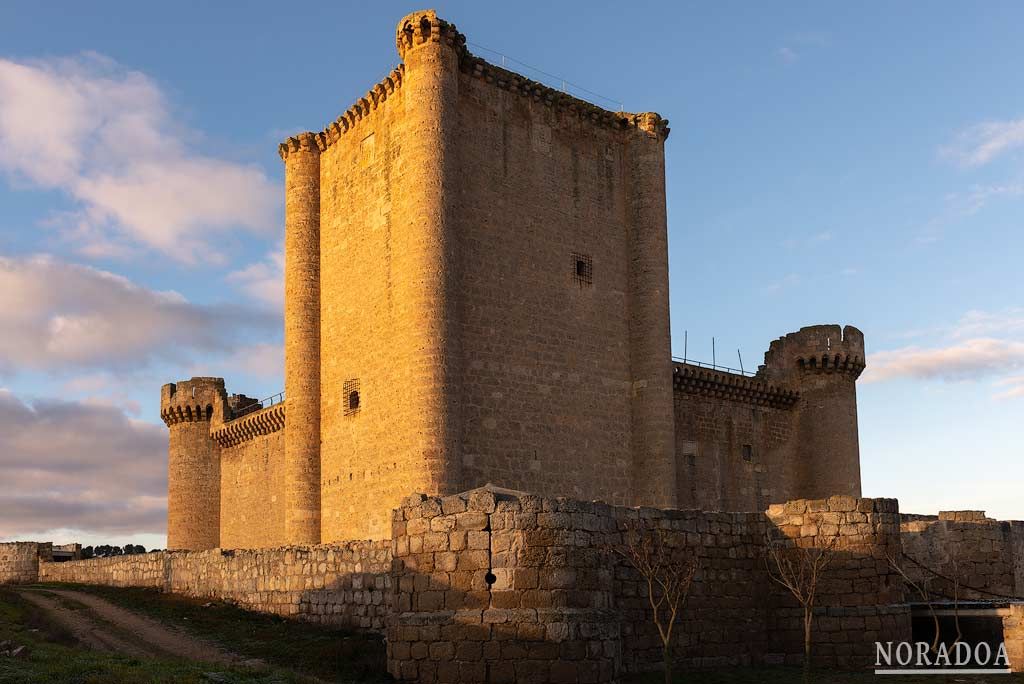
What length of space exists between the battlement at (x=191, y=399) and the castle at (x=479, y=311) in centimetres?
1119

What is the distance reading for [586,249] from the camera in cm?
2650

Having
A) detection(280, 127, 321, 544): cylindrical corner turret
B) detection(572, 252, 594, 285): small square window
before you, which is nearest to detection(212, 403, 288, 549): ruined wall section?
detection(280, 127, 321, 544): cylindrical corner turret

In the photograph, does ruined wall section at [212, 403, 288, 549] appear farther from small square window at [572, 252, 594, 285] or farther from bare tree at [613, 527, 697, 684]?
bare tree at [613, 527, 697, 684]

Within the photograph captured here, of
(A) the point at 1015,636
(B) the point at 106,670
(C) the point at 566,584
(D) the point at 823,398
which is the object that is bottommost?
(A) the point at 1015,636

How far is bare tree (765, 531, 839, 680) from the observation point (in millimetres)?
15805

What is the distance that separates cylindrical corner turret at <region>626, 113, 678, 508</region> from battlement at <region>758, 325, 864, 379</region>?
8.00m

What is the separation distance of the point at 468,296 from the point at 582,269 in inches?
148

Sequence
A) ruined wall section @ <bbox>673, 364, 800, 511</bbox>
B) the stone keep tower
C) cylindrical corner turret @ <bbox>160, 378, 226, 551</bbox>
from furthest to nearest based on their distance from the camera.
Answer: cylindrical corner turret @ <bbox>160, 378, 226, 551</bbox>
ruined wall section @ <bbox>673, 364, 800, 511</bbox>
the stone keep tower

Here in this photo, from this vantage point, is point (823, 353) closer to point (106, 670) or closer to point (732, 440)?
point (732, 440)

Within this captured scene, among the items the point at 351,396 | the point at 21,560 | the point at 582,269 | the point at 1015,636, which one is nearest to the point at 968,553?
the point at 1015,636

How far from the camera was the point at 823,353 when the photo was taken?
33.2 metres

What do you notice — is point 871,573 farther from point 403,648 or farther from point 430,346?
point 430,346

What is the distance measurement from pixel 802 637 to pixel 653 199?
13.9 meters

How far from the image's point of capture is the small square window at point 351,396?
25.5 meters
